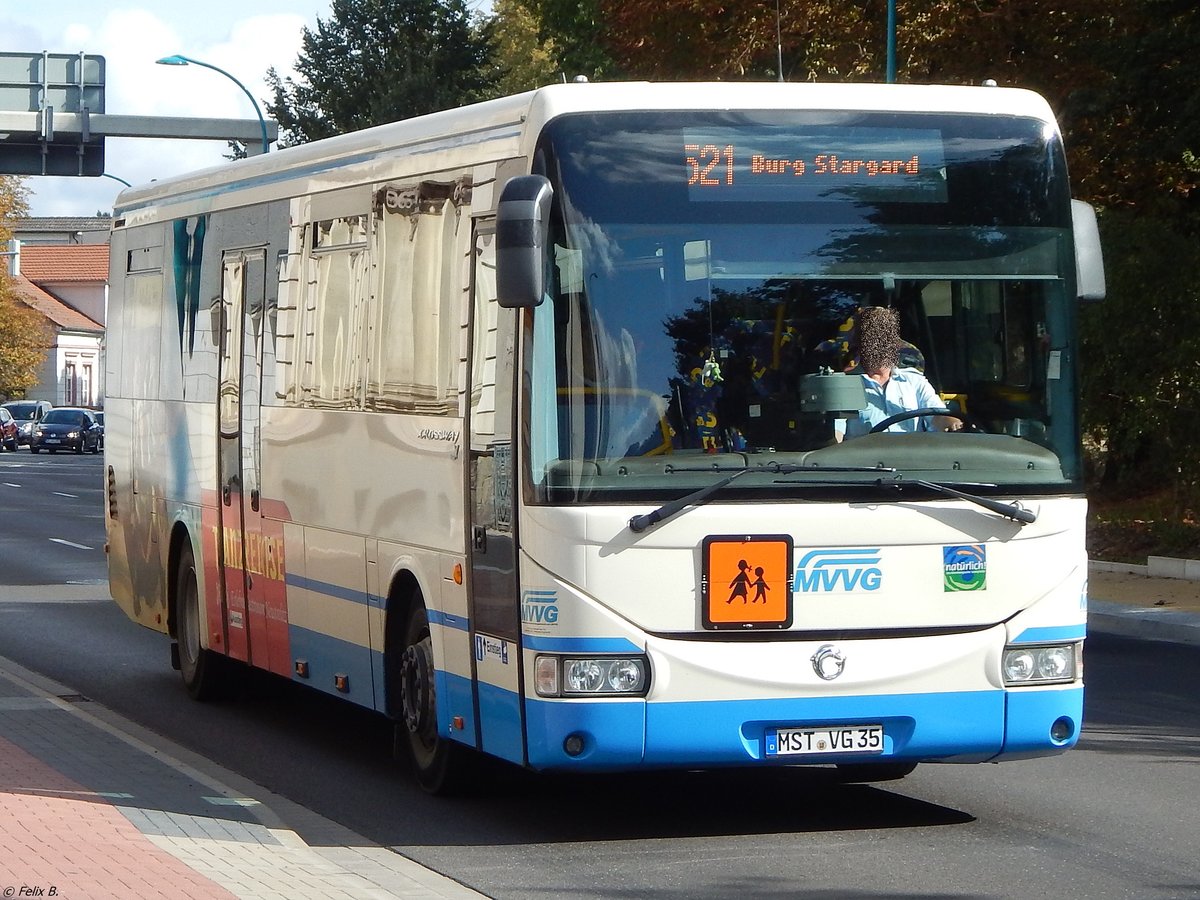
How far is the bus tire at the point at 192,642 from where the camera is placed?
45.4ft

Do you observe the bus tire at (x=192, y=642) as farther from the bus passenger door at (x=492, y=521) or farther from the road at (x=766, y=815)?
the bus passenger door at (x=492, y=521)

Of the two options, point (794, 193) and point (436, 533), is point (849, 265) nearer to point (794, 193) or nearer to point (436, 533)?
point (794, 193)

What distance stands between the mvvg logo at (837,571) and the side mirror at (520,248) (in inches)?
57.1

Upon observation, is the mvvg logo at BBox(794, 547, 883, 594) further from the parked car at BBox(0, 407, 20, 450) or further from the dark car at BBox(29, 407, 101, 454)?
the parked car at BBox(0, 407, 20, 450)

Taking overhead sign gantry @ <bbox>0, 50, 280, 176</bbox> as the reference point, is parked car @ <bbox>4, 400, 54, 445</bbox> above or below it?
below

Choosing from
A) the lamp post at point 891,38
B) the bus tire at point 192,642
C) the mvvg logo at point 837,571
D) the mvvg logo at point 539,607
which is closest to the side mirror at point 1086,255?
the mvvg logo at point 837,571

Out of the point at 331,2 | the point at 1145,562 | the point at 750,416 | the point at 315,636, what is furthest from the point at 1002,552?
the point at 331,2

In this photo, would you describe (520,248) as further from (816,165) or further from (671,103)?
(816,165)

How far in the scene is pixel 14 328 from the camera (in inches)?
3634

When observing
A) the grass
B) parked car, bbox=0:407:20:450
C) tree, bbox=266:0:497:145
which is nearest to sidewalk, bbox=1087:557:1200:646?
the grass

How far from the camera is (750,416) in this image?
8.48m

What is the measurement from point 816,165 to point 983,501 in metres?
1.47

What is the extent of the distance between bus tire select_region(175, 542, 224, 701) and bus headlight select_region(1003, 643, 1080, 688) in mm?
6462

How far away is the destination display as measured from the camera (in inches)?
340
